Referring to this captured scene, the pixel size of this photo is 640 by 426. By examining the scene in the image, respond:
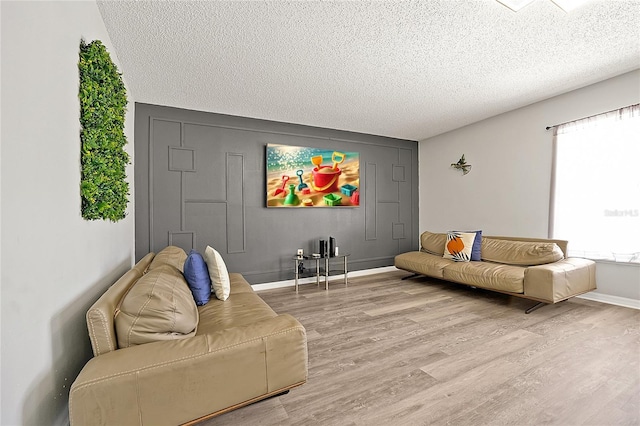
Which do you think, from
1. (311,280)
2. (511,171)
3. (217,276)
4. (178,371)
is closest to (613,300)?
(511,171)

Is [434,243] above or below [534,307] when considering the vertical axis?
above

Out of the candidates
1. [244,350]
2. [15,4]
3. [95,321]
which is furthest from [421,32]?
[95,321]

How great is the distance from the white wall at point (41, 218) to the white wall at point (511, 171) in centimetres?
515

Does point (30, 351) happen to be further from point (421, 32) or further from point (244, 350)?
point (421, 32)

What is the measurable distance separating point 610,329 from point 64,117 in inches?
177

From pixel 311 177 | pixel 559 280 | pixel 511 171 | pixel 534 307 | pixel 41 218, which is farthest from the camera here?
pixel 311 177

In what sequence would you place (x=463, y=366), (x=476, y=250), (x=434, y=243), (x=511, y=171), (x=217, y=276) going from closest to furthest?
1. (x=463, y=366)
2. (x=217, y=276)
3. (x=476, y=250)
4. (x=511, y=171)
5. (x=434, y=243)

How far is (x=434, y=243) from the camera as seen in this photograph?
491 centimetres

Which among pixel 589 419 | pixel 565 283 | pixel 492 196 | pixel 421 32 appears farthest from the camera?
pixel 492 196

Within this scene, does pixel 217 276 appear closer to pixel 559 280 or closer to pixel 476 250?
pixel 559 280

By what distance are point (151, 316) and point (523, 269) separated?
153 inches

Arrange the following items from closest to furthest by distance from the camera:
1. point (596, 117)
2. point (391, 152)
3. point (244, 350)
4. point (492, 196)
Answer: point (244, 350), point (596, 117), point (492, 196), point (391, 152)

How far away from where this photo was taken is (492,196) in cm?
467

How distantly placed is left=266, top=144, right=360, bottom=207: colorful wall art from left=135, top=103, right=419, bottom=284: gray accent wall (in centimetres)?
A: 14
